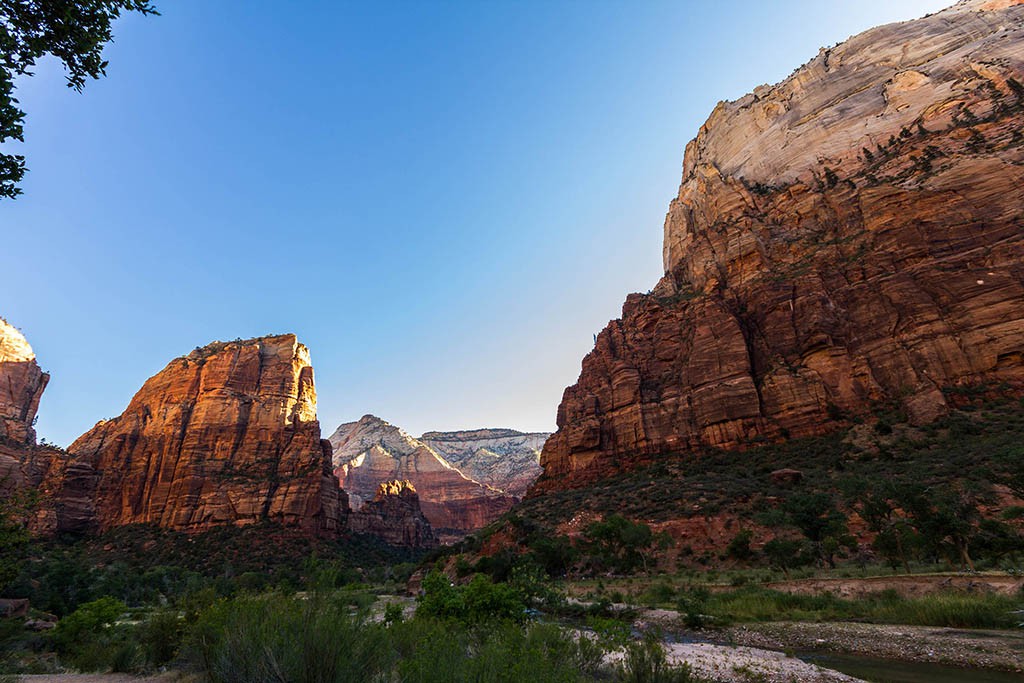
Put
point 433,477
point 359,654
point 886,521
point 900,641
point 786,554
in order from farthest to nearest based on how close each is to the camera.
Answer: point 433,477 → point 786,554 → point 886,521 → point 900,641 → point 359,654

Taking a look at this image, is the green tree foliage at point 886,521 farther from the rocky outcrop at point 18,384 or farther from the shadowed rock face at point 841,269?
the rocky outcrop at point 18,384

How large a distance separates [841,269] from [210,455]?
98.6m

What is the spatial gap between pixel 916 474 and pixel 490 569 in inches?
1218

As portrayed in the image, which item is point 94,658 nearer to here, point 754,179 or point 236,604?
point 236,604

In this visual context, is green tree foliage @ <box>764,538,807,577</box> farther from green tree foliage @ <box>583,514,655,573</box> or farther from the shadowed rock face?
the shadowed rock face

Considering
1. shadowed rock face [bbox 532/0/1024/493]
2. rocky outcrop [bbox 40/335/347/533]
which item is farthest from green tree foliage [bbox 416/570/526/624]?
rocky outcrop [bbox 40/335/347/533]

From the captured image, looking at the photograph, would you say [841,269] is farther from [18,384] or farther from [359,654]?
[18,384]

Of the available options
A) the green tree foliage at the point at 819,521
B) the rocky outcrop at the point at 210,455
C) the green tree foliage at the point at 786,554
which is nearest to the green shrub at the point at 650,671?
the green tree foliage at the point at 786,554

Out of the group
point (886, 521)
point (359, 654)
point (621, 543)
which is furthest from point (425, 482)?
point (359, 654)

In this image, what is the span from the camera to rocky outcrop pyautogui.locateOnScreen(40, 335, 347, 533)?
7119 cm

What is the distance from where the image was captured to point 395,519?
10688cm

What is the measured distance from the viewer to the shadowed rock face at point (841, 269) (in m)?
44.7

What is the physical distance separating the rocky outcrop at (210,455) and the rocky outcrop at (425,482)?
2507 inches

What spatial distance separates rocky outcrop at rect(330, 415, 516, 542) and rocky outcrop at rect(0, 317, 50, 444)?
78781mm
